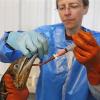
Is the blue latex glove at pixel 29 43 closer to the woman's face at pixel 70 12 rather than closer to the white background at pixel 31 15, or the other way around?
the woman's face at pixel 70 12

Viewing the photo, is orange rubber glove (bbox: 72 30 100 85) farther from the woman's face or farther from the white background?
the white background

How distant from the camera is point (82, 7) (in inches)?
49.9

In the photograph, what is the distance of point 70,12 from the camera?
1.22 meters

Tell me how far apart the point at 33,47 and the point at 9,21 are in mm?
743

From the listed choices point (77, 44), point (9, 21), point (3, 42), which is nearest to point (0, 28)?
point (9, 21)

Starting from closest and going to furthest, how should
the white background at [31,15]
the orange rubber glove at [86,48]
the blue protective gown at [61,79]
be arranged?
1. the orange rubber glove at [86,48]
2. the blue protective gown at [61,79]
3. the white background at [31,15]

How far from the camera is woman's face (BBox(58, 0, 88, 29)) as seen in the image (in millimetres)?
1211

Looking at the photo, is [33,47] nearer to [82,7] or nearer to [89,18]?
[82,7]

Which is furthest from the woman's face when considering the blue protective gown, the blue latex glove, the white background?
the white background

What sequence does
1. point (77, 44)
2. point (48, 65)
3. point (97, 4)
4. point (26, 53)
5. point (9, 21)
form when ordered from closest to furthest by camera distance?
point (77, 44) < point (26, 53) < point (48, 65) < point (97, 4) < point (9, 21)

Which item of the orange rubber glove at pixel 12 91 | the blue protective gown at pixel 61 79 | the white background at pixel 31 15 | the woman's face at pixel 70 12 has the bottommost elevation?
the blue protective gown at pixel 61 79

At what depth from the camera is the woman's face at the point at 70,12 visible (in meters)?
1.21

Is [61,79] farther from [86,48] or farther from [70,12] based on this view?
[86,48]

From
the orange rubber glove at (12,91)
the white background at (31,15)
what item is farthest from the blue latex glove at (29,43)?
the white background at (31,15)
